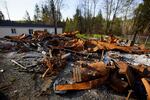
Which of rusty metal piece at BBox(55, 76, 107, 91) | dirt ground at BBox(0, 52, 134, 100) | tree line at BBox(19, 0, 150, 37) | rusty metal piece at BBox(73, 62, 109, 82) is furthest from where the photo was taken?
tree line at BBox(19, 0, 150, 37)

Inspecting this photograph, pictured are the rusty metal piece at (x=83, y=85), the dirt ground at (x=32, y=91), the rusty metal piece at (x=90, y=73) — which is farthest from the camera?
the rusty metal piece at (x=90, y=73)

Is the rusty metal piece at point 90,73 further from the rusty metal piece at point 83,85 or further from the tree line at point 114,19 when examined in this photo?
the tree line at point 114,19

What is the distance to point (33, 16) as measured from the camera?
173 ft

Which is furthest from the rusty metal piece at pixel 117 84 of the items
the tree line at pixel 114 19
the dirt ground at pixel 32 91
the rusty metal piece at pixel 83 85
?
the tree line at pixel 114 19

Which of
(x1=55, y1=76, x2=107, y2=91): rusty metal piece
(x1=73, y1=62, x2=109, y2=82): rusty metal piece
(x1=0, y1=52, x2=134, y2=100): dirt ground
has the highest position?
(x1=73, y1=62, x2=109, y2=82): rusty metal piece

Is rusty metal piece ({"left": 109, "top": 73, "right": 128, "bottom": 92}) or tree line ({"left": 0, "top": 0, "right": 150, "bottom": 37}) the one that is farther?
tree line ({"left": 0, "top": 0, "right": 150, "bottom": 37})

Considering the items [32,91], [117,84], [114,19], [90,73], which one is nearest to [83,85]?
[90,73]

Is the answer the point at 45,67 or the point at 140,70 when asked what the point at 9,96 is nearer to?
the point at 45,67

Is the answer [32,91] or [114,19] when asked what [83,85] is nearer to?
[32,91]

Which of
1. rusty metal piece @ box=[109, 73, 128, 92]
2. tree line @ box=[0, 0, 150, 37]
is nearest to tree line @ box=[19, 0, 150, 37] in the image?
tree line @ box=[0, 0, 150, 37]

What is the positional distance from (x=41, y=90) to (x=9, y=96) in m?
0.91

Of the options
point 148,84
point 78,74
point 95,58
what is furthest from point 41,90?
point 95,58

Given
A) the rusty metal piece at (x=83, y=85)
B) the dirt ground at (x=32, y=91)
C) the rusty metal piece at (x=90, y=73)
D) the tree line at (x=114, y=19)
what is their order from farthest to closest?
the tree line at (x=114, y=19) → the rusty metal piece at (x=90, y=73) → the rusty metal piece at (x=83, y=85) → the dirt ground at (x=32, y=91)

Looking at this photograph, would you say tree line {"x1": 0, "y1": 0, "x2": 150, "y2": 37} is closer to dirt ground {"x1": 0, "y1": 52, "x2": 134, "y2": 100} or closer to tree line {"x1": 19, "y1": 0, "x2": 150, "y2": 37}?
tree line {"x1": 19, "y1": 0, "x2": 150, "y2": 37}
